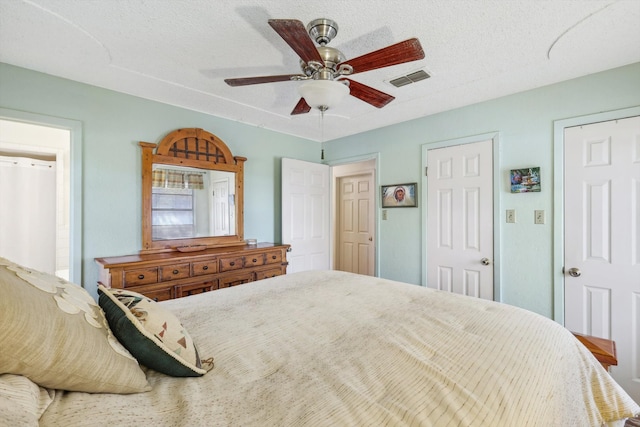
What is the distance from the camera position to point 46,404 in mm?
588

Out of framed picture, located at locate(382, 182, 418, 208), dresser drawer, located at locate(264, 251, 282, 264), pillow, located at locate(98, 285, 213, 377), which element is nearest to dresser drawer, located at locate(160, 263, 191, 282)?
dresser drawer, located at locate(264, 251, 282, 264)

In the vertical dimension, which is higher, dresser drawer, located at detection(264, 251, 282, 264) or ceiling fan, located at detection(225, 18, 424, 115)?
ceiling fan, located at detection(225, 18, 424, 115)

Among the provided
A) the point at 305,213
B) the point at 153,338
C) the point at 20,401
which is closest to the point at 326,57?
the point at 153,338

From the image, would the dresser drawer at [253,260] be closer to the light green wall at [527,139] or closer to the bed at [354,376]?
the bed at [354,376]

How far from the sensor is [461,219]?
2863 millimetres

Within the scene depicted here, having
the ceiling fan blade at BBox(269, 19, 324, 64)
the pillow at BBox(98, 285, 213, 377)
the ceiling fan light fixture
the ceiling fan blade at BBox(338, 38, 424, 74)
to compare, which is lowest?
the pillow at BBox(98, 285, 213, 377)

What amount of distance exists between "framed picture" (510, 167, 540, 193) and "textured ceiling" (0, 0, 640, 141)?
0.74 m

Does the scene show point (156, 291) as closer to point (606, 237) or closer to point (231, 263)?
point (231, 263)

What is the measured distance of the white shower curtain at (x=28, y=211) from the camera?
10.9 ft

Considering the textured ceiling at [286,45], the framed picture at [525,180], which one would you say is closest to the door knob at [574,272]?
the framed picture at [525,180]

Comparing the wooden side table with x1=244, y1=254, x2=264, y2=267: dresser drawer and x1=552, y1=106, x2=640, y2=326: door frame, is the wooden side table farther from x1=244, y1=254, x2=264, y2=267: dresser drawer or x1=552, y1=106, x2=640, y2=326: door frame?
x1=244, y1=254, x2=264, y2=267: dresser drawer

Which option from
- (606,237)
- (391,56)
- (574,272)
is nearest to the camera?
(391,56)

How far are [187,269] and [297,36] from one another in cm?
214

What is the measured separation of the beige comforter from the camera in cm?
67
